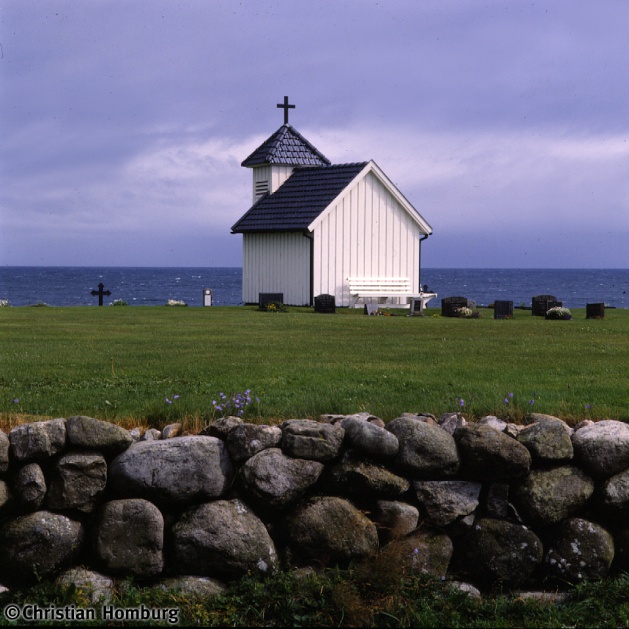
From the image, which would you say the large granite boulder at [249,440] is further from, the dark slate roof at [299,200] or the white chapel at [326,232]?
the dark slate roof at [299,200]

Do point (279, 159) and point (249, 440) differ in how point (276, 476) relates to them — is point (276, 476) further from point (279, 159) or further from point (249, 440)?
point (279, 159)

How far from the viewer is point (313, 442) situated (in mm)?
7215

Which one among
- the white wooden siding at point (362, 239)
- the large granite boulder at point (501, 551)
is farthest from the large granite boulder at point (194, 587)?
the white wooden siding at point (362, 239)

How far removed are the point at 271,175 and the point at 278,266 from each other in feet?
14.9

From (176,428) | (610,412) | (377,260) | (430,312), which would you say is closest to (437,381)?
(610,412)

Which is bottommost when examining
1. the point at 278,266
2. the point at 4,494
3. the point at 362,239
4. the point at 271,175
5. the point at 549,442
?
the point at 4,494

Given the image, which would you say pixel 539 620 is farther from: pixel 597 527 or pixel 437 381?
pixel 437 381

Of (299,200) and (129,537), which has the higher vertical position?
(299,200)

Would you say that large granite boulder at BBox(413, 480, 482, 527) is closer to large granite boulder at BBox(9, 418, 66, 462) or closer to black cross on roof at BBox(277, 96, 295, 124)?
large granite boulder at BBox(9, 418, 66, 462)

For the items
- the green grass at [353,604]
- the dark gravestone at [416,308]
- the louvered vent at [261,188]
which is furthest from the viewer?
the louvered vent at [261,188]

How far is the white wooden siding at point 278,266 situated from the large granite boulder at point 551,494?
27.0 m

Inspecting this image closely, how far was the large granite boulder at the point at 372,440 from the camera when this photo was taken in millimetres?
7246

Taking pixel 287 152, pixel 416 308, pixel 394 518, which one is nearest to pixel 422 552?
pixel 394 518

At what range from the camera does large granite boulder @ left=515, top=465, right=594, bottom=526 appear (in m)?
7.47
